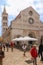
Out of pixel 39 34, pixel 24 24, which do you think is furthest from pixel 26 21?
pixel 39 34

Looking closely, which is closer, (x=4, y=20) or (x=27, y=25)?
(x=27, y=25)

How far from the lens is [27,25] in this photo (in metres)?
43.7

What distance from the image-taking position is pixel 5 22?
3056 inches

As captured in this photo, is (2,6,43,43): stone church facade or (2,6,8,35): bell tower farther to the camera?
(2,6,8,35): bell tower

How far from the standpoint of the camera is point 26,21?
43.7 m

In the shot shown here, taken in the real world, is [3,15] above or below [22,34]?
above

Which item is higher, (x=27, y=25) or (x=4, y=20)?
(x=4, y=20)

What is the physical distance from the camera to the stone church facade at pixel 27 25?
42.2m

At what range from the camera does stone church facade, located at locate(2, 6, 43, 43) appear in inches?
1661

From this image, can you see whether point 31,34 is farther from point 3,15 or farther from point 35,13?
point 3,15

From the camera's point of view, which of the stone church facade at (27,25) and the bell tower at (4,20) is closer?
the stone church facade at (27,25)

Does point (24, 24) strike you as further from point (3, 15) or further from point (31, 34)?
point (3, 15)

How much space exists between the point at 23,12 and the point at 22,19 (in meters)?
1.45

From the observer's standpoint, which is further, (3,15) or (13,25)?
(3,15)
